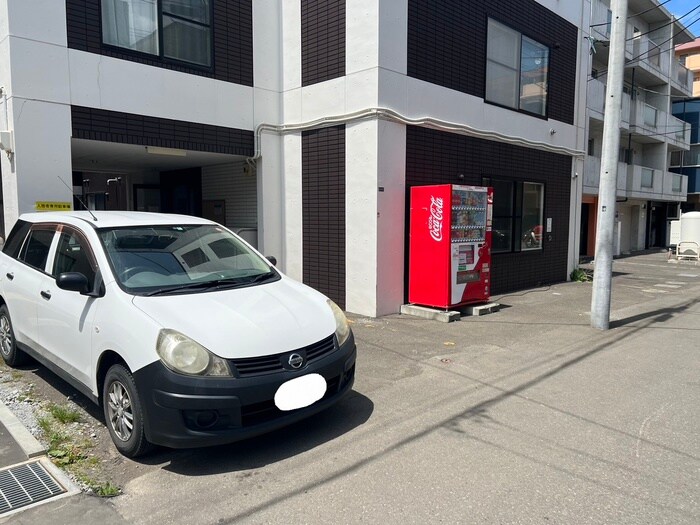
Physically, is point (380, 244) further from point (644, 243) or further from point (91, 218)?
point (644, 243)

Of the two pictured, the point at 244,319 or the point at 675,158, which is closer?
the point at 244,319

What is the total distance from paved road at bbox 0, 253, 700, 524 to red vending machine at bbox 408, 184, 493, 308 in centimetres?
176

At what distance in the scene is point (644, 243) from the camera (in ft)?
88.4

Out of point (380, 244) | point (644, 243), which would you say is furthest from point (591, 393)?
point (644, 243)

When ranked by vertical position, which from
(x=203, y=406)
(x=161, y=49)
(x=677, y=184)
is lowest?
(x=203, y=406)

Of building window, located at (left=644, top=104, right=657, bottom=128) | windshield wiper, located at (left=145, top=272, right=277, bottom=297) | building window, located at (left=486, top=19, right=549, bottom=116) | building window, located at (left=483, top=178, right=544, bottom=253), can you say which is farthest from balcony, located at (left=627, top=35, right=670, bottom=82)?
windshield wiper, located at (left=145, top=272, right=277, bottom=297)

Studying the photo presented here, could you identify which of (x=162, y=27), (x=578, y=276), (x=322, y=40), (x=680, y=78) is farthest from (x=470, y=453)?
(x=680, y=78)

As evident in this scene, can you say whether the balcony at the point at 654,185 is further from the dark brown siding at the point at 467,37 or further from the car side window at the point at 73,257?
the car side window at the point at 73,257

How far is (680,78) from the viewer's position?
90.2 ft

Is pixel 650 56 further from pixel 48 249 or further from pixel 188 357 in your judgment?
pixel 188 357

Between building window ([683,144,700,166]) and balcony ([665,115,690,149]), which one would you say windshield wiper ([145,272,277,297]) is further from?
building window ([683,144,700,166])

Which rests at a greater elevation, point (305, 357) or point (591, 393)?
point (305, 357)

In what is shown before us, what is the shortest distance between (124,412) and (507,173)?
29.9ft

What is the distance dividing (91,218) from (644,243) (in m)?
28.7
